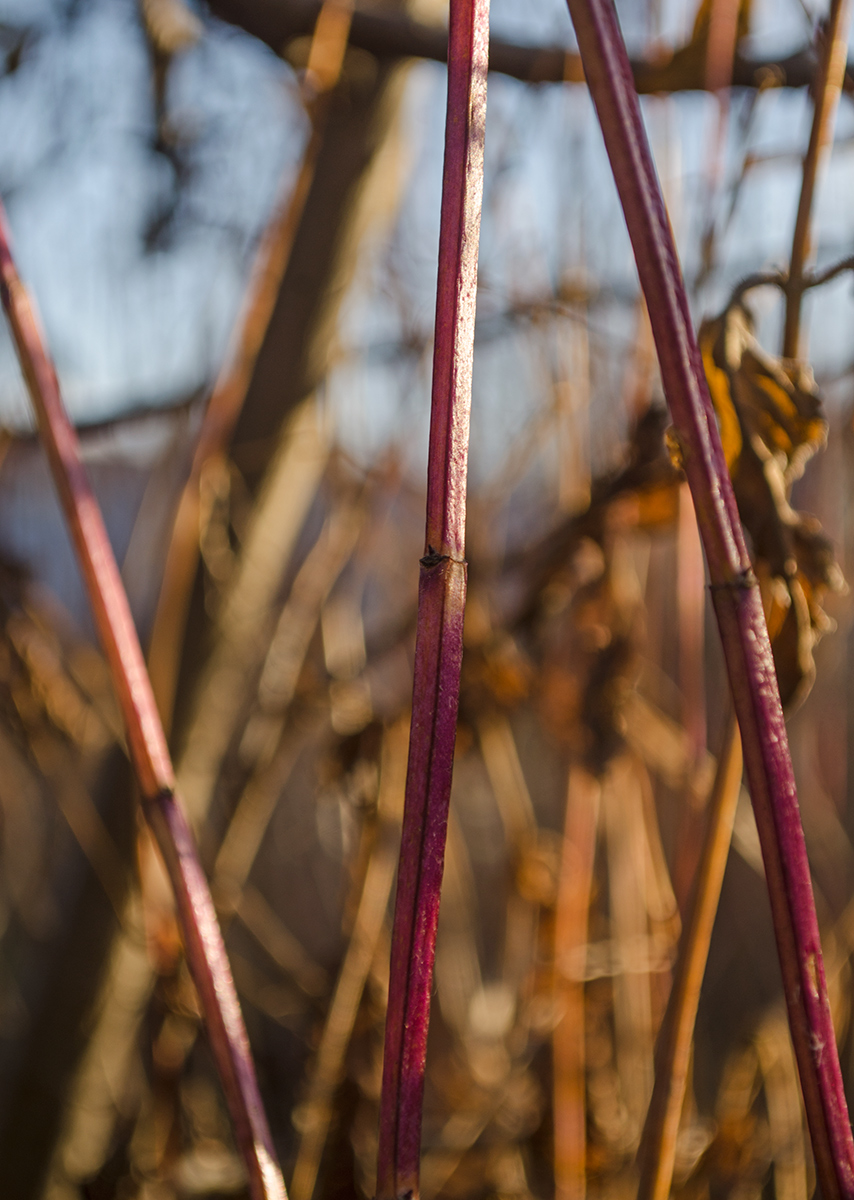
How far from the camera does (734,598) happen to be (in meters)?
0.16

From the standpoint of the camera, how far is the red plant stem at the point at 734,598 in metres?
0.15

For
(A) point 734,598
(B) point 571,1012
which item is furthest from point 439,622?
(B) point 571,1012

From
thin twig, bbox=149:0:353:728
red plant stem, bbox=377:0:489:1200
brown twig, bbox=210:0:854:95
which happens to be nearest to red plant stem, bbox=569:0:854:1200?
red plant stem, bbox=377:0:489:1200

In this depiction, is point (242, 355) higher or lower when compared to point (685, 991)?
higher

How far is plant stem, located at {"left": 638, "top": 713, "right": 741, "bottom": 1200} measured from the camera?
0.22 metres

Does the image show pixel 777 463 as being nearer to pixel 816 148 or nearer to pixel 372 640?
pixel 816 148

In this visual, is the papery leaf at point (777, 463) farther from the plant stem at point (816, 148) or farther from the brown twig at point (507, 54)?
the brown twig at point (507, 54)

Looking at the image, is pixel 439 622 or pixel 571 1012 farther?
pixel 571 1012

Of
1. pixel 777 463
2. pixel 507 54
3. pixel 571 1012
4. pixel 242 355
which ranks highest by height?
pixel 507 54

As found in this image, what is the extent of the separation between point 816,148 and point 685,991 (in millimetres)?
250

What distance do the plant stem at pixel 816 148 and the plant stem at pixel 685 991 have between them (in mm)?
129

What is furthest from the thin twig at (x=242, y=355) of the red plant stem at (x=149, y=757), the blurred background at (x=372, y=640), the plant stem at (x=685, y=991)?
the plant stem at (x=685, y=991)

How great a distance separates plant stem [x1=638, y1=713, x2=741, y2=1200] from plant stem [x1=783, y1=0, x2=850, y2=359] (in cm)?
13

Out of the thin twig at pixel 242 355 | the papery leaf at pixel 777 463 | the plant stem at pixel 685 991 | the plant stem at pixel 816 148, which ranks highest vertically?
the thin twig at pixel 242 355
